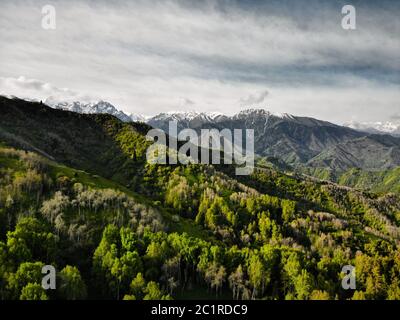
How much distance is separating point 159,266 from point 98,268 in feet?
67.5

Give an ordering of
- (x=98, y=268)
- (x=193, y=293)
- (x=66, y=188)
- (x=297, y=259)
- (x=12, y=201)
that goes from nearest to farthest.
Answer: (x=98, y=268), (x=193, y=293), (x=297, y=259), (x=12, y=201), (x=66, y=188)

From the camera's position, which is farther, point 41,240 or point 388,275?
point 388,275

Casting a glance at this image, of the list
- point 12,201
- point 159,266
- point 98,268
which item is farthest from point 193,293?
point 12,201

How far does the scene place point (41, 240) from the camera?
4301 inches

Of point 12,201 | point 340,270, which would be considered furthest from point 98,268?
point 340,270

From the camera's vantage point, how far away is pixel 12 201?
135875mm

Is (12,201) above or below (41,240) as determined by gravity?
above
